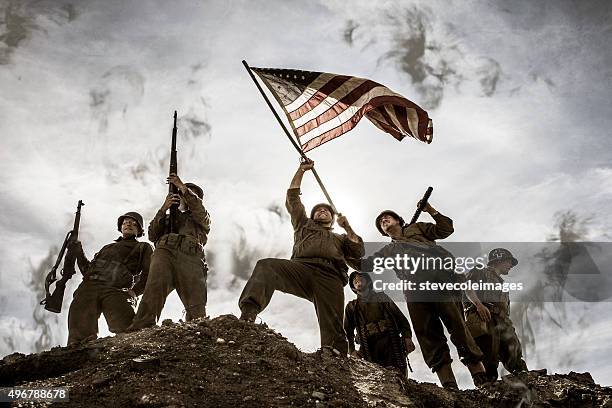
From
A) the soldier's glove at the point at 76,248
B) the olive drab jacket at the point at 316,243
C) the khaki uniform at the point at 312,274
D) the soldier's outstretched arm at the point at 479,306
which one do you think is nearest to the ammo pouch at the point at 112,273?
the soldier's glove at the point at 76,248

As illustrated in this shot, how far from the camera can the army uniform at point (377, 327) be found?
24.2 feet

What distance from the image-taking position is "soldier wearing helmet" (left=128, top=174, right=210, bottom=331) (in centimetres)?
698

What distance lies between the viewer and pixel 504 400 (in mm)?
5559

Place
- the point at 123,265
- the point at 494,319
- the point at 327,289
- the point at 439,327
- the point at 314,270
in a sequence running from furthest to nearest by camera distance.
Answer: the point at 123,265, the point at 494,319, the point at 314,270, the point at 327,289, the point at 439,327

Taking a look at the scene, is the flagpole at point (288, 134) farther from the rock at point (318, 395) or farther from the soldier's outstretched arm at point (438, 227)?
the rock at point (318, 395)

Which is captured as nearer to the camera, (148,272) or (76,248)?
(148,272)

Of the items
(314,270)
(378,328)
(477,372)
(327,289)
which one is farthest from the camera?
(378,328)

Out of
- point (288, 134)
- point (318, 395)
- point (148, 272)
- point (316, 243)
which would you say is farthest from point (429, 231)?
point (148, 272)

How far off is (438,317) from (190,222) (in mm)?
3432

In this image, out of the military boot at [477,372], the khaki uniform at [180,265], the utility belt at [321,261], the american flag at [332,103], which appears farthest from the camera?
the american flag at [332,103]

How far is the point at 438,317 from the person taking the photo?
6.91 meters

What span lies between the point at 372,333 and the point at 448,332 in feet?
3.64

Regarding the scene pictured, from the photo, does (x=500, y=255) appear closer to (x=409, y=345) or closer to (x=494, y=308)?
(x=494, y=308)

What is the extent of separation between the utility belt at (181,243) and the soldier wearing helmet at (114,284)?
0.63 m
